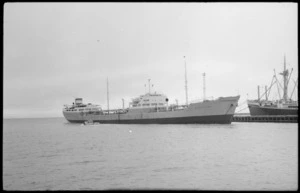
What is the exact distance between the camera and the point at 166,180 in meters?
13.0

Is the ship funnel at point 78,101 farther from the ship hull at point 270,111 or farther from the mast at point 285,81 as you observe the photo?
the mast at point 285,81

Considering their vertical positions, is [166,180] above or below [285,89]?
below

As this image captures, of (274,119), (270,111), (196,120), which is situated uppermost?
(270,111)

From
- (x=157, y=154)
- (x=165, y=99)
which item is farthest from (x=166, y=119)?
(x=157, y=154)

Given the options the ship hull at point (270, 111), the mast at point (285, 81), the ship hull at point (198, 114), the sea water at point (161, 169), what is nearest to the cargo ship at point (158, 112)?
the ship hull at point (198, 114)

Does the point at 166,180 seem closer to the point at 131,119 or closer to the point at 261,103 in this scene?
the point at 131,119

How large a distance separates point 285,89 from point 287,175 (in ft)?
165

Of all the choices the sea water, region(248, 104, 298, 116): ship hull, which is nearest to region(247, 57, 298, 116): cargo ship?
region(248, 104, 298, 116): ship hull

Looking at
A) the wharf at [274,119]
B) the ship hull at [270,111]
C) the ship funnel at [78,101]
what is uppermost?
the ship funnel at [78,101]

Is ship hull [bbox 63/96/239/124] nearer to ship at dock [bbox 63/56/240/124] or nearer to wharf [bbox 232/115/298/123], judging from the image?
ship at dock [bbox 63/56/240/124]

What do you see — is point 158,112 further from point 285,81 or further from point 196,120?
point 285,81

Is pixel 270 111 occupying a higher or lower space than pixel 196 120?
higher

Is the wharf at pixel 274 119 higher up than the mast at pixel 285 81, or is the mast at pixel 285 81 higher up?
the mast at pixel 285 81

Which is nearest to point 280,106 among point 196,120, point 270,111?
point 270,111
